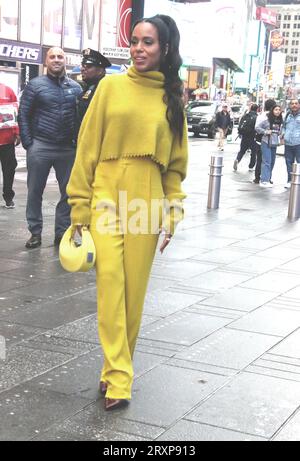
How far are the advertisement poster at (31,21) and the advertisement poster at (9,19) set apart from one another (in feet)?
1.52

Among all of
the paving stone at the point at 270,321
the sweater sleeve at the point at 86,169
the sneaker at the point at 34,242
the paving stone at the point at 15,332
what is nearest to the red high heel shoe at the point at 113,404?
the sweater sleeve at the point at 86,169

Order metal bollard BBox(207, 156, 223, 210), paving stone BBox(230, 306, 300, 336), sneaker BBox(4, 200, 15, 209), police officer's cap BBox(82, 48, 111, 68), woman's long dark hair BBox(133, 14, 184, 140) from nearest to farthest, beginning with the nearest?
woman's long dark hair BBox(133, 14, 184, 140), paving stone BBox(230, 306, 300, 336), police officer's cap BBox(82, 48, 111, 68), sneaker BBox(4, 200, 15, 209), metal bollard BBox(207, 156, 223, 210)

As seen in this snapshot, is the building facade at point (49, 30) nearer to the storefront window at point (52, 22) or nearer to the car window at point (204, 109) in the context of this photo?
the storefront window at point (52, 22)

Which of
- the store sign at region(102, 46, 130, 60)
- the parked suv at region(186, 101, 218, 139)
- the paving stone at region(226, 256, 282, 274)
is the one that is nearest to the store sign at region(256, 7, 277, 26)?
the parked suv at region(186, 101, 218, 139)

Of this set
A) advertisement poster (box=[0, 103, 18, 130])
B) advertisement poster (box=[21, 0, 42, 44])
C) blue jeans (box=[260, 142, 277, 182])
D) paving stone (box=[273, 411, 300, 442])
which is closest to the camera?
paving stone (box=[273, 411, 300, 442])

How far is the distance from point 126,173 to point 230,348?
1638 mm

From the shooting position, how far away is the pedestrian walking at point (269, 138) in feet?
51.5

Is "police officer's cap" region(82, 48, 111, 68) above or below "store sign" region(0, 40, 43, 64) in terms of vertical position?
below

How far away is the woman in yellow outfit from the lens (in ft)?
12.5

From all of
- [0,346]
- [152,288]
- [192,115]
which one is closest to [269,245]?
[152,288]

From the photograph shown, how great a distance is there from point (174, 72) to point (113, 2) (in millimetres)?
36577

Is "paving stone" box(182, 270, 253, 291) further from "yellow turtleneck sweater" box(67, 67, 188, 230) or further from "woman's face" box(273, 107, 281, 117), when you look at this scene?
"woman's face" box(273, 107, 281, 117)

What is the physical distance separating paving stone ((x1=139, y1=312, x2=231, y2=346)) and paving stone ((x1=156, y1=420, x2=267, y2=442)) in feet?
4.37

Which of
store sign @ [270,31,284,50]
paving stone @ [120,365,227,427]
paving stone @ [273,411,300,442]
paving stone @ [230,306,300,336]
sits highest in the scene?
store sign @ [270,31,284,50]
